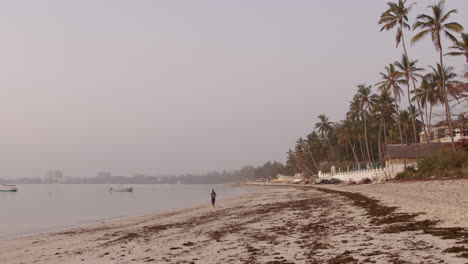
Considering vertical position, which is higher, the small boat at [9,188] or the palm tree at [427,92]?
the palm tree at [427,92]

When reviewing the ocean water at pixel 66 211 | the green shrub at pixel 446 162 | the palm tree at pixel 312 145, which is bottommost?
the ocean water at pixel 66 211

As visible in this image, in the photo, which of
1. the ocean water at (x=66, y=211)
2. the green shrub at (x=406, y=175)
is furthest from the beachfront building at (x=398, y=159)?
the ocean water at (x=66, y=211)

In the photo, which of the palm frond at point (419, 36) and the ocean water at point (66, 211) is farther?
the palm frond at point (419, 36)

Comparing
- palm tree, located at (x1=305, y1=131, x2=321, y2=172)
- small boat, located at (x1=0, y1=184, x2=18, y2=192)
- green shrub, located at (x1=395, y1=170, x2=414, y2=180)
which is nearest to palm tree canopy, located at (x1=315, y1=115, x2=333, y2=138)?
palm tree, located at (x1=305, y1=131, x2=321, y2=172)

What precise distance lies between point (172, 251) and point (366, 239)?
6.90 meters

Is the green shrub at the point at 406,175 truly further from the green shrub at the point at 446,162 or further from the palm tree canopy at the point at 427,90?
the palm tree canopy at the point at 427,90

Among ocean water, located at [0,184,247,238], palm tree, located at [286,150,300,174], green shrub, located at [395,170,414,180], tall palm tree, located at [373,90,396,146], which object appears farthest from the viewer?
palm tree, located at [286,150,300,174]

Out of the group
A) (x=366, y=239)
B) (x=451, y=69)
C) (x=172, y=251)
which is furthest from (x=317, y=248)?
(x=451, y=69)

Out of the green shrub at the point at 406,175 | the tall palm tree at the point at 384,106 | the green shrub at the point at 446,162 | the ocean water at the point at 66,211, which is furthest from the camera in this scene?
the tall palm tree at the point at 384,106

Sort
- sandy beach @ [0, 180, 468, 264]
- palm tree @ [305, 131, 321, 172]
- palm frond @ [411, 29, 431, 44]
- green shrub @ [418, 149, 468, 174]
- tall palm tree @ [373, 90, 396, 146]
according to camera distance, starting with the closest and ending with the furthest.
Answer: sandy beach @ [0, 180, 468, 264]
green shrub @ [418, 149, 468, 174]
palm frond @ [411, 29, 431, 44]
tall palm tree @ [373, 90, 396, 146]
palm tree @ [305, 131, 321, 172]

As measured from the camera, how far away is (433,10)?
44000 mm

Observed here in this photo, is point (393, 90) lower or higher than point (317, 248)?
higher

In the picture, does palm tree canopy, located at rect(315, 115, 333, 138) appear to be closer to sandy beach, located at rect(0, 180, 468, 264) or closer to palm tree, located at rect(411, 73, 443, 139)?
palm tree, located at rect(411, 73, 443, 139)

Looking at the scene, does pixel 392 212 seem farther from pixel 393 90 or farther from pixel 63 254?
pixel 393 90
